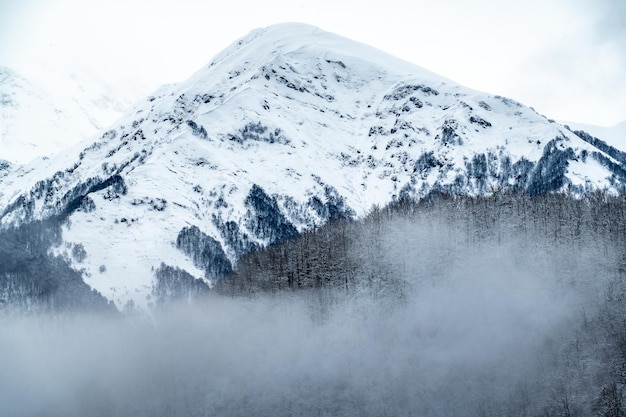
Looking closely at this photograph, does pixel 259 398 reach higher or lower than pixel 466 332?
lower

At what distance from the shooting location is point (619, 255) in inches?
6722

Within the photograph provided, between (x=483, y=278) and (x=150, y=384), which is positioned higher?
(x=483, y=278)

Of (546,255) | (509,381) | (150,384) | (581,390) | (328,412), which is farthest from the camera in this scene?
(150,384)

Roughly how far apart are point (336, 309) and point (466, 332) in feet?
142

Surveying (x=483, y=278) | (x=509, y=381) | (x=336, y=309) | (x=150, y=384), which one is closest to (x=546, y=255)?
(x=483, y=278)

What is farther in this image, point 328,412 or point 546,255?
point 546,255

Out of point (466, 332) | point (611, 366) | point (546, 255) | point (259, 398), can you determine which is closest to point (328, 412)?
point (259, 398)

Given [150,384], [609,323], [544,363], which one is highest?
[609,323]

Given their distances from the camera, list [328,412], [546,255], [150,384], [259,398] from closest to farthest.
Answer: [328,412] < [259,398] < [546,255] < [150,384]

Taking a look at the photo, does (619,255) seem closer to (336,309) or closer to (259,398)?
(336,309)

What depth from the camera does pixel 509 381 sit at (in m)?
147

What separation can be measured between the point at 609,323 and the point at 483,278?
46.1 meters

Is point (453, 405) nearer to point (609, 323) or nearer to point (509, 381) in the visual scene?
point (509, 381)

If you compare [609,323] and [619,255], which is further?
[619,255]
